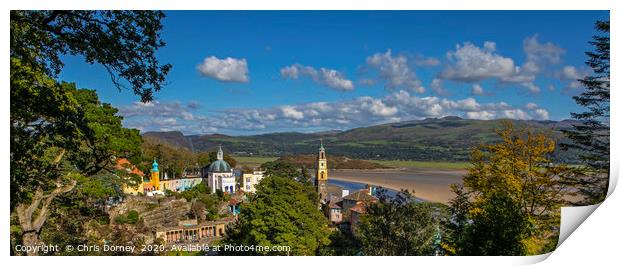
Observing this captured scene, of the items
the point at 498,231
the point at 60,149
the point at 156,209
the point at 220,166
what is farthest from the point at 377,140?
the point at 60,149

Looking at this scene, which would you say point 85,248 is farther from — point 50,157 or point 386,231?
point 386,231

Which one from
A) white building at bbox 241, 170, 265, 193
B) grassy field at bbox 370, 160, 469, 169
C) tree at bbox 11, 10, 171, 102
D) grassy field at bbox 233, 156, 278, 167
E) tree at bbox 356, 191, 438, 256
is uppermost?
tree at bbox 11, 10, 171, 102

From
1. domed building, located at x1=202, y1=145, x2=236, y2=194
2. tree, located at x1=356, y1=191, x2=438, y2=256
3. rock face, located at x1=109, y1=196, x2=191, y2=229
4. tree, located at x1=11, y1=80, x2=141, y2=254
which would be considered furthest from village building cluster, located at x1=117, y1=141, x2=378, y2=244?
tree, located at x1=11, y1=80, x2=141, y2=254

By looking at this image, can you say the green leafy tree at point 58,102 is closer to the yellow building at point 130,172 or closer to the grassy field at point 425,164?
the yellow building at point 130,172

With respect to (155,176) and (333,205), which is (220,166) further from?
(333,205)

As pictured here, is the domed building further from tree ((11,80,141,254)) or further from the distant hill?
tree ((11,80,141,254))

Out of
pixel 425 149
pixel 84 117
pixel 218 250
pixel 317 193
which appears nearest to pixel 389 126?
pixel 425 149

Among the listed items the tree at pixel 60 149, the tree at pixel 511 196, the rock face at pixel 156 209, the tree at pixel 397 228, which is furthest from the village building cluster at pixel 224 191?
the tree at pixel 511 196
